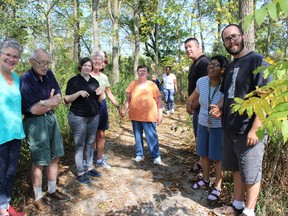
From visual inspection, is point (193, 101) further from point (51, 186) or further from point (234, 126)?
point (51, 186)

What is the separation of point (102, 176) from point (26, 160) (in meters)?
1.18

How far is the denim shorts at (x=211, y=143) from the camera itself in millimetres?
3252

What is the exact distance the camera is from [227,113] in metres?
2.72

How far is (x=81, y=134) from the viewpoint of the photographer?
352cm

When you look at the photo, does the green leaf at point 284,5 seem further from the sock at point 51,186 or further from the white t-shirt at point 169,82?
the white t-shirt at point 169,82

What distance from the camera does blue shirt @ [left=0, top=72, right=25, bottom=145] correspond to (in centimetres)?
253

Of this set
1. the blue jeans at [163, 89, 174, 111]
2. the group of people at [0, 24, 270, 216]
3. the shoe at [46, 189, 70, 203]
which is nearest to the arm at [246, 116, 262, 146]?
the group of people at [0, 24, 270, 216]

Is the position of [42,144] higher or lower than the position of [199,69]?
lower

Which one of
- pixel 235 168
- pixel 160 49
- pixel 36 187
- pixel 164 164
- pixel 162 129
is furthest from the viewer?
pixel 160 49

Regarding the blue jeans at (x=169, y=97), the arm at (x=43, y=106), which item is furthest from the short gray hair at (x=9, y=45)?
the blue jeans at (x=169, y=97)

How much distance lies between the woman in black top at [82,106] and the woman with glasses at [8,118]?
815 millimetres

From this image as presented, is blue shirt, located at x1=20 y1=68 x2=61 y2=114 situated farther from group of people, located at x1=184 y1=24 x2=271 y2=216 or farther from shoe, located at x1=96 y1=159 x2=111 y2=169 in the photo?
group of people, located at x1=184 y1=24 x2=271 y2=216

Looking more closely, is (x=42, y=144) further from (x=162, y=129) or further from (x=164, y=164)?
(x=162, y=129)

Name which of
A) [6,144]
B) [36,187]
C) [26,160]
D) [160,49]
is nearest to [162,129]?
[26,160]
